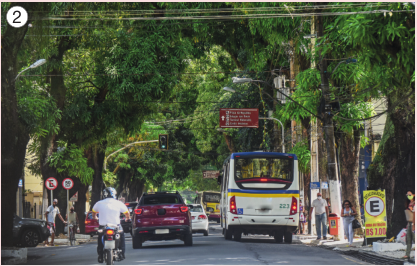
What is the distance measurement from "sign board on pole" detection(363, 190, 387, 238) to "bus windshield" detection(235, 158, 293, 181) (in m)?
3.78

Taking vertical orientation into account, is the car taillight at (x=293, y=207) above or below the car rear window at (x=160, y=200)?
below

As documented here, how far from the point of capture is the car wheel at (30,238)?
82.7 ft

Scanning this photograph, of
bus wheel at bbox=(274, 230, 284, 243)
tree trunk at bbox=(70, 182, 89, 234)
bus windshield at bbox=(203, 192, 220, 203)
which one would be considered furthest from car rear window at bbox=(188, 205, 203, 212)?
bus windshield at bbox=(203, 192, 220, 203)

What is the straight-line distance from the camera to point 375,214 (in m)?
18.0

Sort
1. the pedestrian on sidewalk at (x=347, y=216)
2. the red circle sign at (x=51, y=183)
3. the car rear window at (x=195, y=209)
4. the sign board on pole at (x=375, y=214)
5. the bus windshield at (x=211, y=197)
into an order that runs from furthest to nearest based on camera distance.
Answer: the bus windshield at (x=211, y=197), the car rear window at (x=195, y=209), the red circle sign at (x=51, y=183), the pedestrian on sidewalk at (x=347, y=216), the sign board on pole at (x=375, y=214)

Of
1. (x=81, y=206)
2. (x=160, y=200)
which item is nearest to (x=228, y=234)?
(x=160, y=200)

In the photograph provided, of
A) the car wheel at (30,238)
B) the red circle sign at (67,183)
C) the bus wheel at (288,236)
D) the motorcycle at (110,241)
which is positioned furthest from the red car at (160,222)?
the red circle sign at (67,183)

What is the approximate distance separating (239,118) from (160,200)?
46.1ft

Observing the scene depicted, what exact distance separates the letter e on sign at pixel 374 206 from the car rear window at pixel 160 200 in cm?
592

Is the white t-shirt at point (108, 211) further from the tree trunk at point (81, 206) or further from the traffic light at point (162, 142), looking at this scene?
the traffic light at point (162, 142)

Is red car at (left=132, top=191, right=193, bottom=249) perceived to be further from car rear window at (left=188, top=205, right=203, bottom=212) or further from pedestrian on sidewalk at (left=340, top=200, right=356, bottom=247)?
car rear window at (left=188, top=205, right=203, bottom=212)

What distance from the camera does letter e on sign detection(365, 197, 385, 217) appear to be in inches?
711

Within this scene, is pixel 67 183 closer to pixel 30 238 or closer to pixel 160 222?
pixel 30 238

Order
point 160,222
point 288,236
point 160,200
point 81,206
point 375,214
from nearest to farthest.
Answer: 1. point 375,214
2. point 160,222
3. point 160,200
4. point 288,236
5. point 81,206
